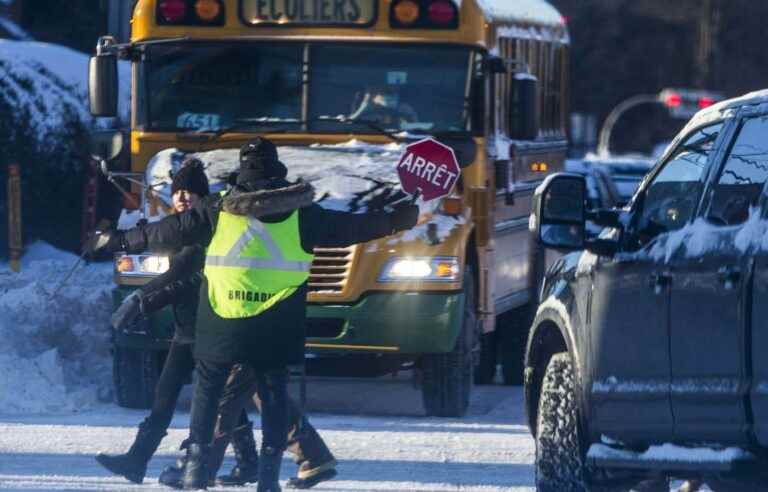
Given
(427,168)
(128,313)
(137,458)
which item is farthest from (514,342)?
(137,458)

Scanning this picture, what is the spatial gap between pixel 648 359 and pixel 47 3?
1980 cm

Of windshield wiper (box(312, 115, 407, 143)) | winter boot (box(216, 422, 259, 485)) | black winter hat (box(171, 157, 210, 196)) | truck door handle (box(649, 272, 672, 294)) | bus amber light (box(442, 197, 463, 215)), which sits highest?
truck door handle (box(649, 272, 672, 294))

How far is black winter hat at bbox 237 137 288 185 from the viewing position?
9.40m

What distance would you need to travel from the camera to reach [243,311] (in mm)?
9305

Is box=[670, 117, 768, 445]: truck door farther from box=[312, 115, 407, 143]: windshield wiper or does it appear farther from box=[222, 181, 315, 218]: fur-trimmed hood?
box=[312, 115, 407, 143]: windshield wiper

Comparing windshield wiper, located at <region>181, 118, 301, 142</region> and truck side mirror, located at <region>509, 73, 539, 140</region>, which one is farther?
truck side mirror, located at <region>509, 73, 539, 140</region>

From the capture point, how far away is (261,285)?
367 inches

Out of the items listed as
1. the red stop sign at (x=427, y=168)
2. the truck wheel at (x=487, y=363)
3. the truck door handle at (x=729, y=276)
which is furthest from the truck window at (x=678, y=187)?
the truck wheel at (x=487, y=363)

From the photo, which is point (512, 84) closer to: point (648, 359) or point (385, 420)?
point (385, 420)

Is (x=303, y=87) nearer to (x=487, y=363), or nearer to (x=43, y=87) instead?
(x=487, y=363)

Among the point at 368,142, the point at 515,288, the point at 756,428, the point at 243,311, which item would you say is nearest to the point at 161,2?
the point at 368,142

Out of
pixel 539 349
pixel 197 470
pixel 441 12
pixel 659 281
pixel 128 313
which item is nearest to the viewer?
pixel 659 281

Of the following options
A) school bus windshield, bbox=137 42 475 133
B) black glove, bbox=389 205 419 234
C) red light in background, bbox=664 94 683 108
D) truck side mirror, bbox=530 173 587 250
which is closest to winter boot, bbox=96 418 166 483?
black glove, bbox=389 205 419 234

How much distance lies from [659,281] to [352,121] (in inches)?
226
